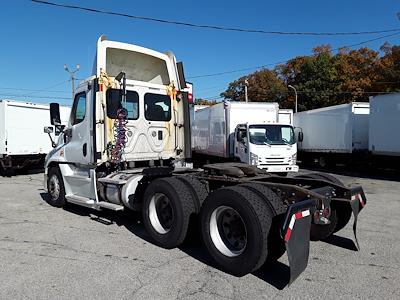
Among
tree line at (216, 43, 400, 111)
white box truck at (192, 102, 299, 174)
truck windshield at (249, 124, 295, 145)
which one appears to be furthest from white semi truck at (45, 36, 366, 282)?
tree line at (216, 43, 400, 111)

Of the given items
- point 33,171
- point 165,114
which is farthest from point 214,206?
point 33,171

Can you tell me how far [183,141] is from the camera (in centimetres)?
918

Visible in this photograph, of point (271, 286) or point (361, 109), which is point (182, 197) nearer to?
point (271, 286)

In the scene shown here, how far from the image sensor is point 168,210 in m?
6.33

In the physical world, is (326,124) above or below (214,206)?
above

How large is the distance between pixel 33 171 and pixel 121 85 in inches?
581

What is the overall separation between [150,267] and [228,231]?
3.58 ft

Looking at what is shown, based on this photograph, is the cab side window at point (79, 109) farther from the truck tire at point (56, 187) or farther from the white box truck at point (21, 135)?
the white box truck at point (21, 135)

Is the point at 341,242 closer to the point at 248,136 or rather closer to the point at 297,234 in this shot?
the point at 297,234

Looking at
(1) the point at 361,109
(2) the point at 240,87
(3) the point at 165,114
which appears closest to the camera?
(3) the point at 165,114

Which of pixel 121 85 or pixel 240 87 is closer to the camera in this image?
pixel 121 85

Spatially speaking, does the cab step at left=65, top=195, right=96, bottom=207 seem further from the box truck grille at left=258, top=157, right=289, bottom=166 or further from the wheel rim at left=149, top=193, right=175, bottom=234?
the box truck grille at left=258, top=157, right=289, bottom=166

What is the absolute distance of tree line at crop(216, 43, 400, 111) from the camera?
4747 cm

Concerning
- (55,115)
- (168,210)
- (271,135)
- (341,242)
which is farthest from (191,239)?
(271,135)
